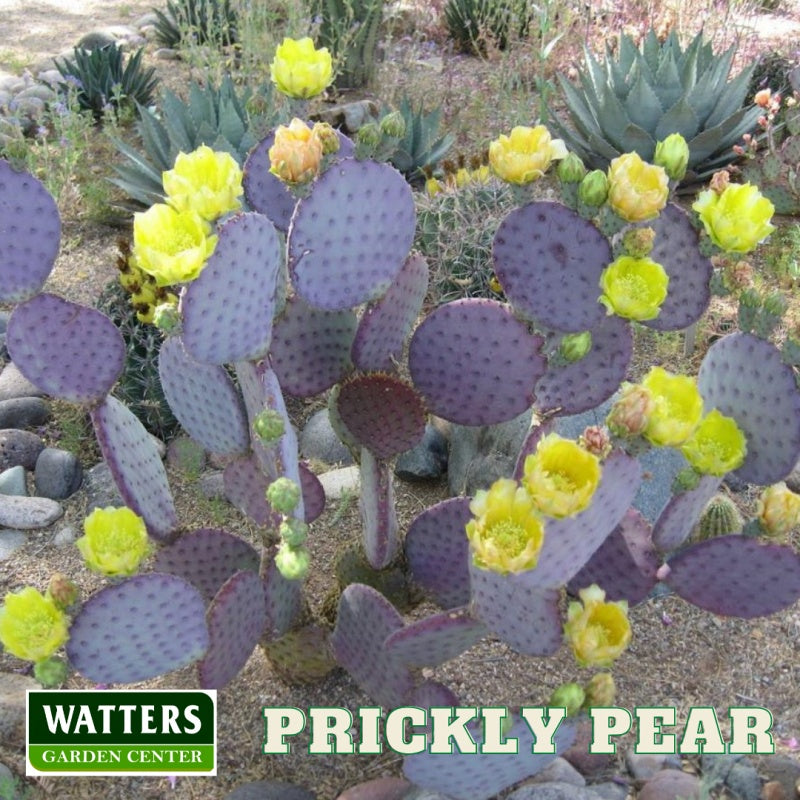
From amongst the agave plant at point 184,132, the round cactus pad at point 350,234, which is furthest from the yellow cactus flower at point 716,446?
the agave plant at point 184,132

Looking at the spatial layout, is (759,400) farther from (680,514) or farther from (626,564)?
(626,564)

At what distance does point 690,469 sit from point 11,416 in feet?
7.31

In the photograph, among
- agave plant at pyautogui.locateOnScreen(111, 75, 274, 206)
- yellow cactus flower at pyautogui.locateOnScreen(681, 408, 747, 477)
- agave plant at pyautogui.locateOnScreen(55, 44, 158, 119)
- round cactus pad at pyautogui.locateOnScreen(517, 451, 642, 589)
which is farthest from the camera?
agave plant at pyautogui.locateOnScreen(55, 44, 158, 119)

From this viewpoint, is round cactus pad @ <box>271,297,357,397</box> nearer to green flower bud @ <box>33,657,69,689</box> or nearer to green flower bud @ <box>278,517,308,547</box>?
green flower bud @ <box>278,517,308,547</box>

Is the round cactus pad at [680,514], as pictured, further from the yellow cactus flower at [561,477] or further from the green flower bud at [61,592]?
the green flower bud at [61,592]

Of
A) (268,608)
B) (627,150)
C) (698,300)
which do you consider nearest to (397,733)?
(268,608)

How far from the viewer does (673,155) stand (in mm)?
1812

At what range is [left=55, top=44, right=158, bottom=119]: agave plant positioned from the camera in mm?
5172

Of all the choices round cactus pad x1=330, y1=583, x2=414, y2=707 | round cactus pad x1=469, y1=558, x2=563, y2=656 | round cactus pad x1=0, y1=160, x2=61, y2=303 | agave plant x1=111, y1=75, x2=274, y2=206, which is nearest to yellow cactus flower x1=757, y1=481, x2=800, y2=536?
round cactus pad x1=469, y1=558, x2=563, y2=656

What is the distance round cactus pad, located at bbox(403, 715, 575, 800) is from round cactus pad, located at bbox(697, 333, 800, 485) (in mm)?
632

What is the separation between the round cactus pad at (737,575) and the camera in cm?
185

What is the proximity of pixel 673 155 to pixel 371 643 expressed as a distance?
3.48 feet

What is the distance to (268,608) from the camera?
1.94 m

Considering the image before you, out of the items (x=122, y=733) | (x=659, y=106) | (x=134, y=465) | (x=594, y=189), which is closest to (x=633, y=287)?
(x=594, y=189)
